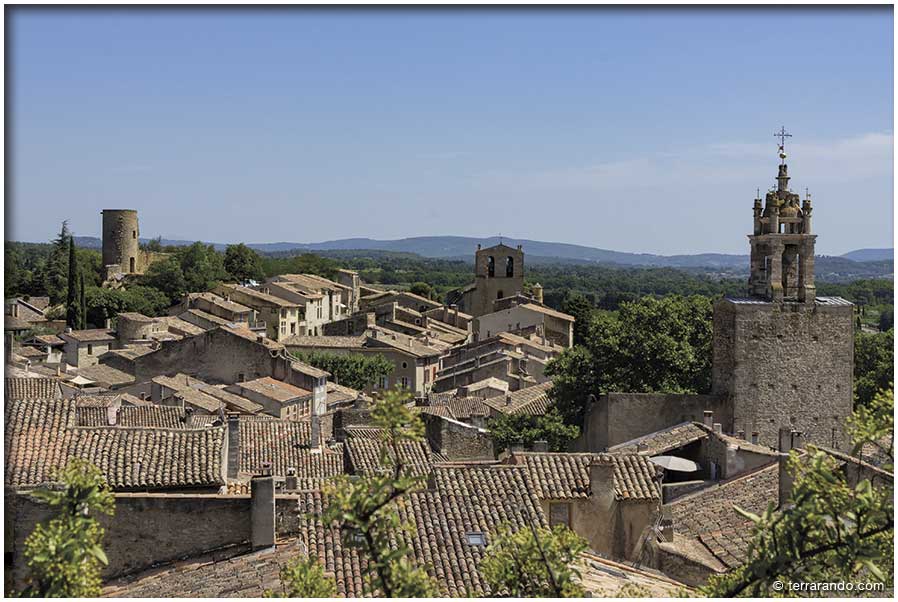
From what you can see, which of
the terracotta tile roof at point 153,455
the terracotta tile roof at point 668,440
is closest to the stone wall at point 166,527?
the terracotta tile roof at point 153,455

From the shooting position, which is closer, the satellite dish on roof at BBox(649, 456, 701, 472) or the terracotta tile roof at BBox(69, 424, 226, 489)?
the terracotta tile roof at BBox(69, 424, 226, 489)

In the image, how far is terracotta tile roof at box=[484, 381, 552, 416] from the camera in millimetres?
37125

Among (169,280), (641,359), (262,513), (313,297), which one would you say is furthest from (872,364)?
(169,280)

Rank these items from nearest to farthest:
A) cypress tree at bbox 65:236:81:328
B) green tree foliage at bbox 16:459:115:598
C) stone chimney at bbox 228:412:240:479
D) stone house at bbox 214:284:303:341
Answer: green tree foliage at bbox 16:459:115:598 → stone chimney at bbox 228:412:240:479 → cypress tree at bbox 65:236:81:328 → stone house at bbox 214:284:303:341

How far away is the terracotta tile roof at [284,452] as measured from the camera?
20844mm

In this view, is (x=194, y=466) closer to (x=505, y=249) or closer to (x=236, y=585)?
(x=236, y=585)

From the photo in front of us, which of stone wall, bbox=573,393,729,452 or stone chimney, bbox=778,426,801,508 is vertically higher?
stone chimney, bbox=778,426,801,508

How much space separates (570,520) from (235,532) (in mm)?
4581

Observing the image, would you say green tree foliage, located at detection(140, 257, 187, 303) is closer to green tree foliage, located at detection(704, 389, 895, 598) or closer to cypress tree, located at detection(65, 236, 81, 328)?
cypress tree, located at detection(65, 236, 81, 328)

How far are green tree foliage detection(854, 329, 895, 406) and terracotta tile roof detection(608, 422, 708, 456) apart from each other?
18.3 m

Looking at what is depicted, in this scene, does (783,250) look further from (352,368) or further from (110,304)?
(110,304)

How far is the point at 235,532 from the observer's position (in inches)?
487

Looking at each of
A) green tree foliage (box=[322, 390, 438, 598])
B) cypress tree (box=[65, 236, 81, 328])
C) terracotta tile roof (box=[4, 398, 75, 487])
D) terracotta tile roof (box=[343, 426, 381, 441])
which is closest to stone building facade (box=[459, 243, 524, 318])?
cypress tree (box=[65, 236, 81, 328])

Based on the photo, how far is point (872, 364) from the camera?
4312 cm
